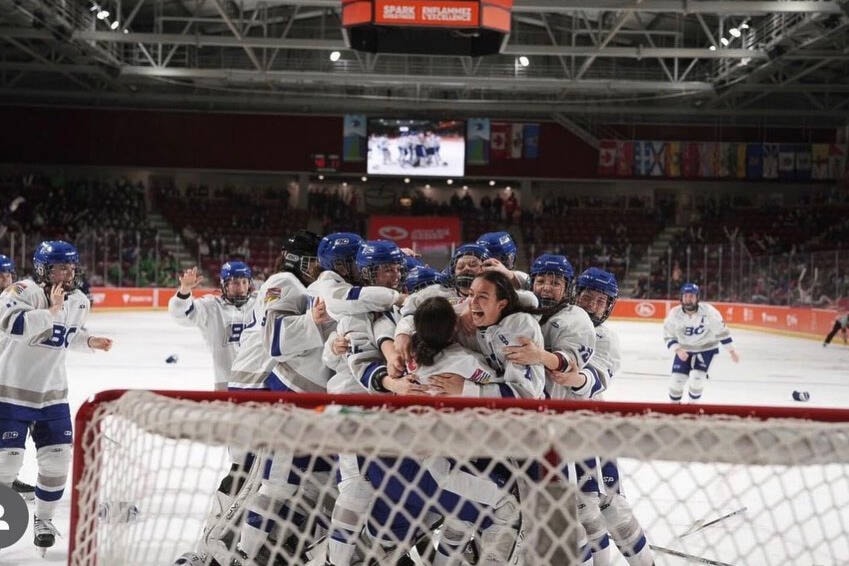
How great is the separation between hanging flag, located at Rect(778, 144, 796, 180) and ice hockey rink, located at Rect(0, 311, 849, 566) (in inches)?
463

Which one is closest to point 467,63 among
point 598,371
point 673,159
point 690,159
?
point 673,159

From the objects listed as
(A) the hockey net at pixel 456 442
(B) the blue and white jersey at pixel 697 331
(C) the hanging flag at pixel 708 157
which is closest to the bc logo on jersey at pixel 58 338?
(A) the hockey net at pixel 456 442

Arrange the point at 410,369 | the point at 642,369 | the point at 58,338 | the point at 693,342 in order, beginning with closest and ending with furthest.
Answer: the point at 410,369, the point at 58,338, the point at 693,342, the point at 642,369

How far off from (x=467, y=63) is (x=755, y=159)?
939cm

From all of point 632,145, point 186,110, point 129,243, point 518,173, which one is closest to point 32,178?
point 186,110

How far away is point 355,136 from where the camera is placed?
2730 centimetres

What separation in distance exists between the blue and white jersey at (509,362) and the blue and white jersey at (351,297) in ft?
1.31

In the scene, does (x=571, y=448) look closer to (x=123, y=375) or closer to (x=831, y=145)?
(x=123, y=375)

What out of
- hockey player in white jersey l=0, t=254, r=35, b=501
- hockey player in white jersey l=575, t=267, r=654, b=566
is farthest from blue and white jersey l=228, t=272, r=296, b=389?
hockey player in white jersey l=575, t=267, r=654, b=566

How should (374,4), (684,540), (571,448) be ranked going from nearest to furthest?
1. (571,448)
2. (684,540)
3. (374,4)

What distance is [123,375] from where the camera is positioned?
33.0 feet

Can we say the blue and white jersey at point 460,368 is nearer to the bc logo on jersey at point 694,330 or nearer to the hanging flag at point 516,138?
the bc logo on jersey at point 694,330

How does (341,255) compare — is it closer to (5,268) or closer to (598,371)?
(598,371)

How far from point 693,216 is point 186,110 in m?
15.1
